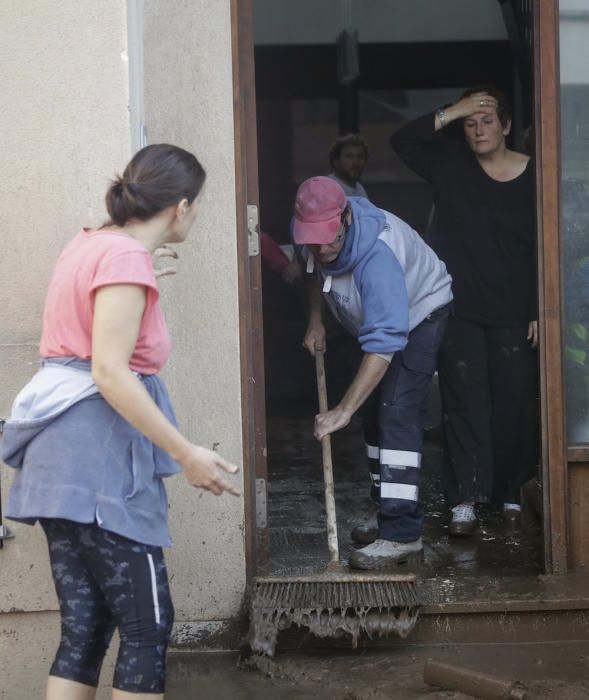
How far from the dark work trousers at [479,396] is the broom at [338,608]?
48.3 inches

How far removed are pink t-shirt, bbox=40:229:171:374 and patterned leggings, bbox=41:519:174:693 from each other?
17.7 inches

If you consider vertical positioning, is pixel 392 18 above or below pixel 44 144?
above

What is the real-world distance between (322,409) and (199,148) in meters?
1.27

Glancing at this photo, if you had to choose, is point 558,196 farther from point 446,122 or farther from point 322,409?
point 322,409

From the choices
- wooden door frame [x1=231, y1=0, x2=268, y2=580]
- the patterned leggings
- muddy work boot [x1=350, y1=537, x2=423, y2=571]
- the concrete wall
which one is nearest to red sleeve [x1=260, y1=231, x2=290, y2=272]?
wooden door frame [x1=231, y1=0, x2=268, y2=580]

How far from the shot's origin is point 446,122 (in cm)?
532

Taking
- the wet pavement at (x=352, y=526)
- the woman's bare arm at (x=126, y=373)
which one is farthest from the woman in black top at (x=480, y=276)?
the woman's bare arm at (x=126, y=373)

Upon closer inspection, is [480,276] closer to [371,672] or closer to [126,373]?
[371,672]

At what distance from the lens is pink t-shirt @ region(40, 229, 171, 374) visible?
110 inches

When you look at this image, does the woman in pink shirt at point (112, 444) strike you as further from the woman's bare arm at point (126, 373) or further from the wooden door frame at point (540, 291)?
the wooden door frame at point (540, 291)

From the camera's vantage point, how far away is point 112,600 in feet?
9.61

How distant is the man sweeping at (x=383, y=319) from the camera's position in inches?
175

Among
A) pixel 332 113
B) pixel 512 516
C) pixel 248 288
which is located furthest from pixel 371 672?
pixel 332 113

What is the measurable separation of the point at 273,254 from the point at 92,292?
266 centimetres
